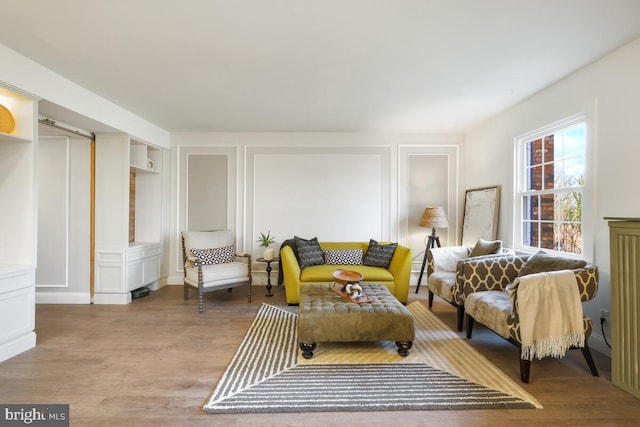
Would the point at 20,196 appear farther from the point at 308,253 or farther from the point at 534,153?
the point at 534,153

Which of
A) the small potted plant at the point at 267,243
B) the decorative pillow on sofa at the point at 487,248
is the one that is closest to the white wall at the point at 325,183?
the small potted plant at the point at 267,243

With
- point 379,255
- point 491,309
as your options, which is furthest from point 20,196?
point 491,309

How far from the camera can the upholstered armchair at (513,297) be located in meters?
2.15

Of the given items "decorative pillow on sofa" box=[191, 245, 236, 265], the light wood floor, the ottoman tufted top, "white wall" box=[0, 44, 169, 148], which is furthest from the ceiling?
the light wood floor

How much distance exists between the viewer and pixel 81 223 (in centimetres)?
395

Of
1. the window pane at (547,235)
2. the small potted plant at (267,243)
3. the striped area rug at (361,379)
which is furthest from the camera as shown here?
the small potted plant at (267,243)

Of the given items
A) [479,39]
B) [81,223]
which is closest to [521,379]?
[479,39]

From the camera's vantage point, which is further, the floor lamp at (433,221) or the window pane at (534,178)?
the floor lamp at (433,221)

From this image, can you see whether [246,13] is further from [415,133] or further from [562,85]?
[415,133]

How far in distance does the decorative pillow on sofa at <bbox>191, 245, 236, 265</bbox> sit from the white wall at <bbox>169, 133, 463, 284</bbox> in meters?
0.64

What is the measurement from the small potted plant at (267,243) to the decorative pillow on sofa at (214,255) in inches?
19.0

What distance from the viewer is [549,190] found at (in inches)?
130

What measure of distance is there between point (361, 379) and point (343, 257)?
2.27 m

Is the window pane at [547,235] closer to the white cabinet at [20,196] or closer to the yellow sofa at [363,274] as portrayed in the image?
the yellow sofa at [363,274]
